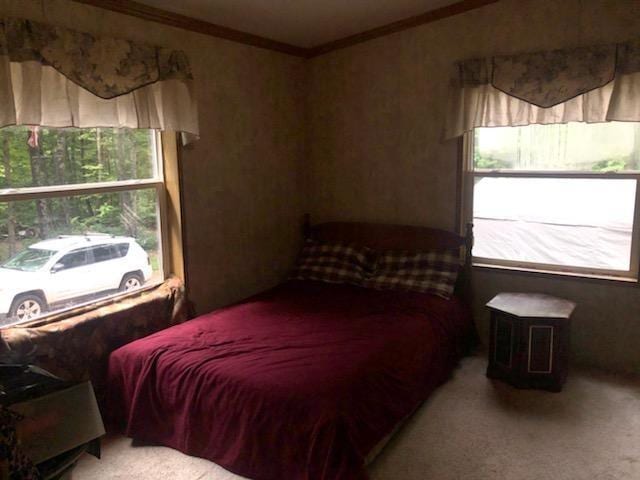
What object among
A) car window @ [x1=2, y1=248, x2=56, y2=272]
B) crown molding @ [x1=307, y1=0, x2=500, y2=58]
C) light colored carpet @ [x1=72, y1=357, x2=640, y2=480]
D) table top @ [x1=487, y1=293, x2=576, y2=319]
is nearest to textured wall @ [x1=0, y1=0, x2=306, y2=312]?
crown molding @ [x1=307, y1=0, x2=500, y2=58]

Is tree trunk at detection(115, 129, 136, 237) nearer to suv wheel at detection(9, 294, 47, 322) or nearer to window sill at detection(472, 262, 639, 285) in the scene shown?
suv wheel at detection(9, 294, 47, 322)

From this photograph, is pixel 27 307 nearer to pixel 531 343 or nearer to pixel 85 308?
pixel 85 308

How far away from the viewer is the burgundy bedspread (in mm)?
2033

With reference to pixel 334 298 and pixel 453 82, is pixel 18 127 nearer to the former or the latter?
pixel 334 298

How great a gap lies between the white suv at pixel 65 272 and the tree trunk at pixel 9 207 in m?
0.07

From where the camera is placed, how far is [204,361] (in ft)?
7.89

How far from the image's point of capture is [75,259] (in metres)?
2.73

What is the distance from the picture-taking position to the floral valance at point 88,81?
2299 mm

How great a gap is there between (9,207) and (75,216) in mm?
328

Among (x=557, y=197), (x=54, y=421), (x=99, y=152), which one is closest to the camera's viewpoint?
(x=54, y=421)

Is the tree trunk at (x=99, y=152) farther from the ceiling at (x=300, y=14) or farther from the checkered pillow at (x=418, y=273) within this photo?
the checkered pillow at (x=418, y=273)

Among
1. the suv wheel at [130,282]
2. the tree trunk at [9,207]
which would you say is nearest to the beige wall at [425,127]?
the suv wheel at [130,282]

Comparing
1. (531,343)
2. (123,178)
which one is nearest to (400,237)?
(531,343)

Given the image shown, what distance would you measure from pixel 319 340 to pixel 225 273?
119 centimetres
